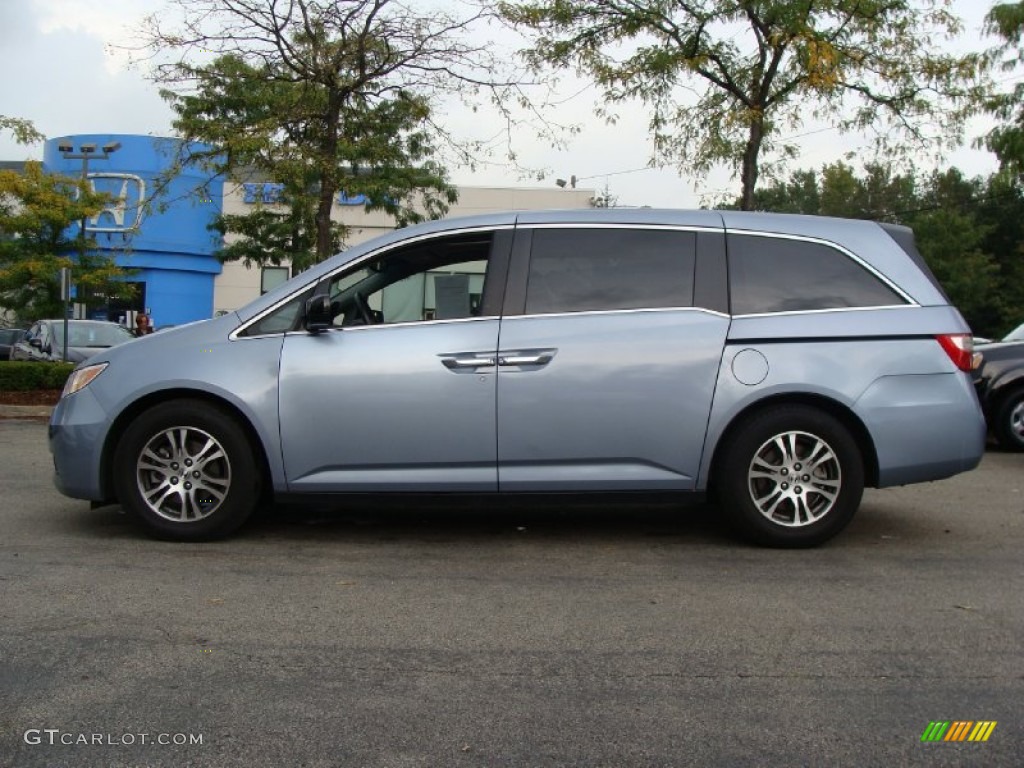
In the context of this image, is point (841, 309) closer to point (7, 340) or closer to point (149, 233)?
point (7, 340)

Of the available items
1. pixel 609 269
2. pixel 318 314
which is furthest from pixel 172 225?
pixel 609 269

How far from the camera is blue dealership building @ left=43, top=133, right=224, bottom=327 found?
3250 cm

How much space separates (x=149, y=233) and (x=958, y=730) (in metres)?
36.0

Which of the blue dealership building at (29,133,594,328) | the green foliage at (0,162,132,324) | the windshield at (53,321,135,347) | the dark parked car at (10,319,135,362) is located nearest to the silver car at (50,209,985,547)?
the dark parked car at (10,319,135,362)

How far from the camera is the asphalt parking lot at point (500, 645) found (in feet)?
10.1

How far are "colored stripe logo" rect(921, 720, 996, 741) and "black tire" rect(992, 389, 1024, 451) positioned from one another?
27.7 ft

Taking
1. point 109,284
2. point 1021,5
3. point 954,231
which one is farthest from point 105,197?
point 954,231

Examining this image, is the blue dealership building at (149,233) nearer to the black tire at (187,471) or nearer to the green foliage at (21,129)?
the green foliage at (21,129)

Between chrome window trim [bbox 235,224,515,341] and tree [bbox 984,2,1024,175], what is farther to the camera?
tree [bbox 984,2,1024,175]

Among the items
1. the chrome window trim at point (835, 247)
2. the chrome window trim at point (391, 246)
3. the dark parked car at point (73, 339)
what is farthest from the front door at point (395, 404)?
the dark parked car at point (73, 339)

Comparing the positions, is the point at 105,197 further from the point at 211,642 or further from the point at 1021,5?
the point at 211,642

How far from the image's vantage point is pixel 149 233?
35406 millimetres

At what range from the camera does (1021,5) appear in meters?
17.4

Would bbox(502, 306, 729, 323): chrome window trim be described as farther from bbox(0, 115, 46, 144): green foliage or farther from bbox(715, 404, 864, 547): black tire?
bbox(0, 115, 46, 144): green foliage
